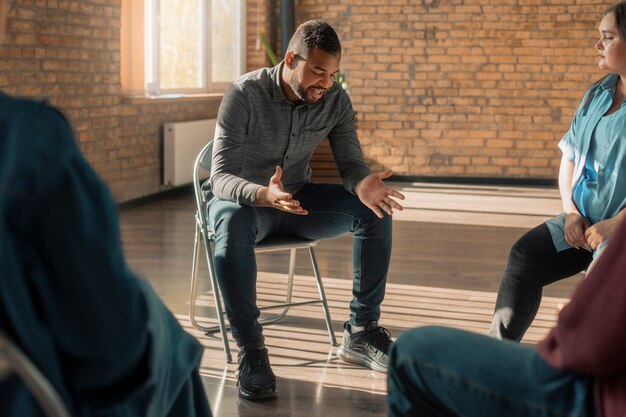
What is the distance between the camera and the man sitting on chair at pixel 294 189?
119 inches

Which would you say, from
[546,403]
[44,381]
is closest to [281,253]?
[546,403]

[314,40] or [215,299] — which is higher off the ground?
[314,40]

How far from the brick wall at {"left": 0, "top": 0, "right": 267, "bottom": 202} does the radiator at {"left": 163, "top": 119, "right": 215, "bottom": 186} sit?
0.24 feet

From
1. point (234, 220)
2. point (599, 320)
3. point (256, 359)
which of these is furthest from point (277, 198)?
point (599, 320)

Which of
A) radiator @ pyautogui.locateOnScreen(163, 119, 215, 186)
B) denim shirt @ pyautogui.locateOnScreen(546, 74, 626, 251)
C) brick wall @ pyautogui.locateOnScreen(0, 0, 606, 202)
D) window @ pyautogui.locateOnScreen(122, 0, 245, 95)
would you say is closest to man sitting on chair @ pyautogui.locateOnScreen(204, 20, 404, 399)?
denim shirt @ pyautogui.locateOnScreen(546, 74, 626, 251)

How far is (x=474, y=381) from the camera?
1362mm

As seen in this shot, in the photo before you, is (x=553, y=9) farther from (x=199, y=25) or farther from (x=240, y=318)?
(x=240, y=318)

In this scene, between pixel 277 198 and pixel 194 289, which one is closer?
pixel 277 198

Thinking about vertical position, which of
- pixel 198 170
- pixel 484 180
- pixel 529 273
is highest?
pixel 198 170

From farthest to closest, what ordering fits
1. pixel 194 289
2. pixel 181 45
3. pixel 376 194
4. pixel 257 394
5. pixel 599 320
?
pixel 181 45
pixel 194 289
pixel 376 194
pixel 257 394
pixel 599 320

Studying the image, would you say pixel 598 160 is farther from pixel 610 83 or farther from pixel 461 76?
pixel 461 76

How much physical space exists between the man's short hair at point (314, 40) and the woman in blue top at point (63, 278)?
87.9 inches

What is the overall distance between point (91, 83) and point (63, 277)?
5974 mm

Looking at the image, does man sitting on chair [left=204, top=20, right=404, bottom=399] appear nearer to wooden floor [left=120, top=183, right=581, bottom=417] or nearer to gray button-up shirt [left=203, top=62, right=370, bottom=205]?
gray button-up shirt [left=203, top=62, right=370, bottom=205]
